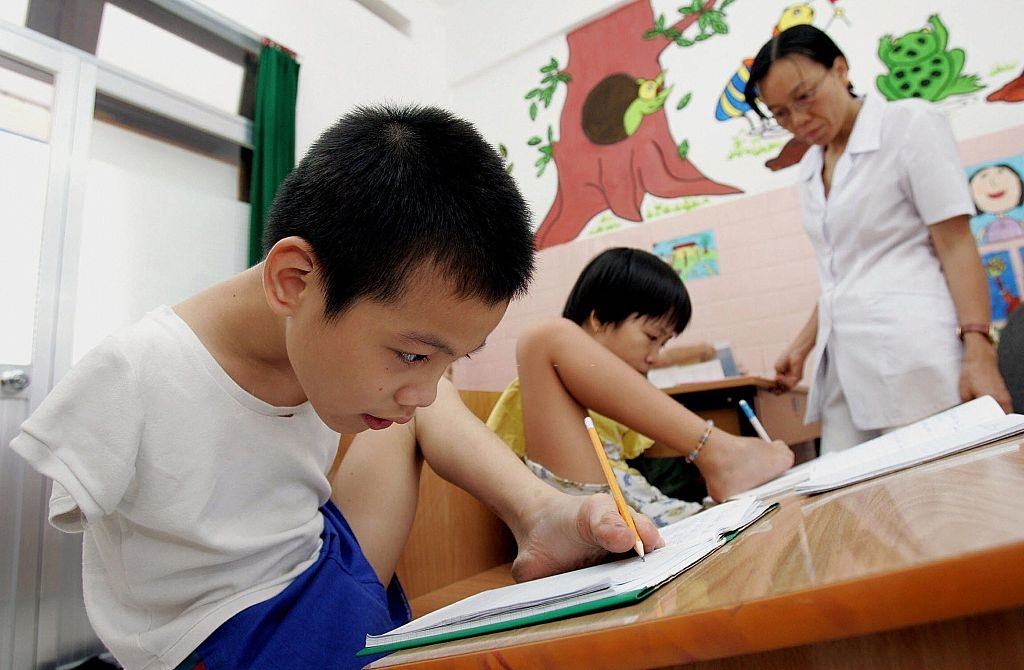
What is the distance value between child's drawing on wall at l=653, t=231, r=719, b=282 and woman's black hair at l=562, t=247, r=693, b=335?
3.35 ft

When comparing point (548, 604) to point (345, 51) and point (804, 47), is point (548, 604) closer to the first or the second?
point (804, 47)

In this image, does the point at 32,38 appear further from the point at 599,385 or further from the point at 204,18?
the point at 599,385

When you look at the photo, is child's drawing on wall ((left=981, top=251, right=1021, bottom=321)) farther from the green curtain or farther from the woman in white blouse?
the green curtain

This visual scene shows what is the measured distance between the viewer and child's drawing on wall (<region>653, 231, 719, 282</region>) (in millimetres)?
2424

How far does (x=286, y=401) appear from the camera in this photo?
0.70 m

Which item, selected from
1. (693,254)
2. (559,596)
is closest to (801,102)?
(693,254)

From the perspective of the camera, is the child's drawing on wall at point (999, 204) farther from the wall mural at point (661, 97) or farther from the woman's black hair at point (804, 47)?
the woman's black hair at point (804, 47)

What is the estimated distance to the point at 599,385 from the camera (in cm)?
103

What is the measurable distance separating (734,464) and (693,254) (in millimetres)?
1574

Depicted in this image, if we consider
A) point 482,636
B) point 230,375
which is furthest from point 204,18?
point 482,636

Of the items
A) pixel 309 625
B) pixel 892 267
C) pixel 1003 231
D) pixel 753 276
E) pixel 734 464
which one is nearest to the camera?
pixel 309 625

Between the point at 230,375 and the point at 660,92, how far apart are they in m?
2.43

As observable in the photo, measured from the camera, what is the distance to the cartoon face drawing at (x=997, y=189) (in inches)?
72.6

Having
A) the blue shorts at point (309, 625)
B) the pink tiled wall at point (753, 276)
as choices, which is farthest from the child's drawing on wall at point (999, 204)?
the blue shorts at point (309, 625)
